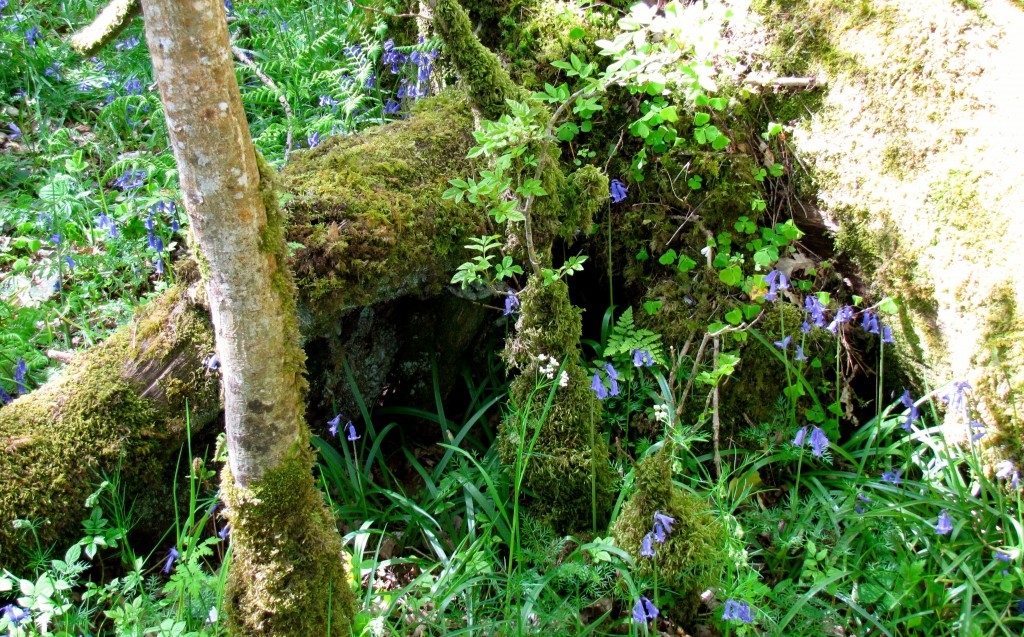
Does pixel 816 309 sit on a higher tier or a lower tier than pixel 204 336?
lower

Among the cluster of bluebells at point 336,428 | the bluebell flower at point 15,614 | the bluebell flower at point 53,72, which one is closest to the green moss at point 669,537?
the cluster of bluebells at point 336,428

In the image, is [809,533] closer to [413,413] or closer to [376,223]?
[413,413]

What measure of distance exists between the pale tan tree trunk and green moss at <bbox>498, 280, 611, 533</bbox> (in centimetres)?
75

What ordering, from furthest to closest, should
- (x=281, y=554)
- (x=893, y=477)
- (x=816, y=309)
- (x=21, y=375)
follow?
(x=21, y=375) < (x=816, y=309) < (x=893, y=477) < (x=281, y=554)

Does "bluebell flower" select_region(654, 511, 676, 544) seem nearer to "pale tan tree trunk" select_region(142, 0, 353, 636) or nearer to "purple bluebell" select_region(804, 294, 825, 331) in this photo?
"pale tan tree trunk" select_region(142, 0, 353, 636)

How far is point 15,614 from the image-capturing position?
187cm

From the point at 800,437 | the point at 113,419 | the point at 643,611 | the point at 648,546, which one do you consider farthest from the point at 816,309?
the point at 113,419

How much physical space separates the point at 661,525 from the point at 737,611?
0.30 metres

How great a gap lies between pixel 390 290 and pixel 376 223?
245 mm

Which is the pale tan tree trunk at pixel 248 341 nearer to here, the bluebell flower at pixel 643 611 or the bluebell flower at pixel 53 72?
the bluebell flower at pixel 643 611

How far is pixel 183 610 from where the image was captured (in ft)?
6.86

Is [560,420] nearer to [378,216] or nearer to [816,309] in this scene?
[378,216]

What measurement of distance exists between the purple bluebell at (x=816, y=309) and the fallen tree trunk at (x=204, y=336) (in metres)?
1.29

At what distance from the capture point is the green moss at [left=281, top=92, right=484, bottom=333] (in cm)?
234
